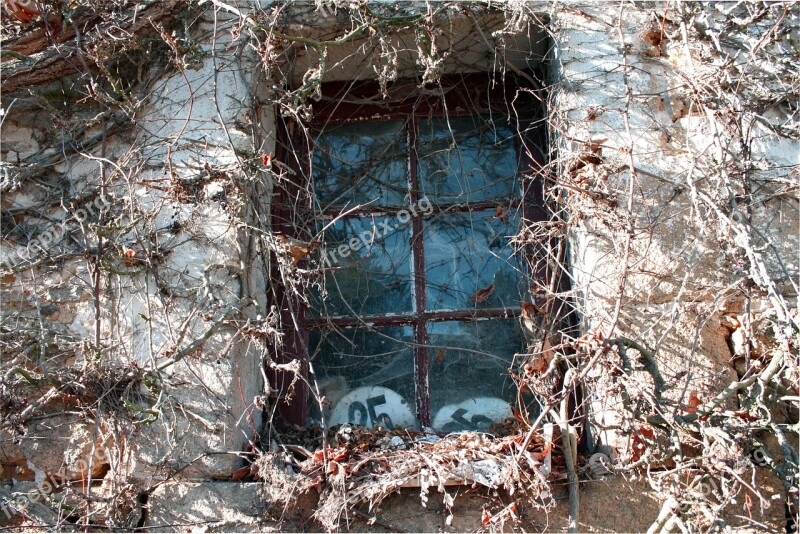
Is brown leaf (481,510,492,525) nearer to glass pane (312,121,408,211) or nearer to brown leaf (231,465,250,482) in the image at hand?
brown leaf (231,465,250,482)

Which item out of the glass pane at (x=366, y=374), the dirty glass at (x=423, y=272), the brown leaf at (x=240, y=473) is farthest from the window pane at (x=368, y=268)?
the brown leaf at (x=240, y=473)

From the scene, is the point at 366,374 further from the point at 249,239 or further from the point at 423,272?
the point at 249,239

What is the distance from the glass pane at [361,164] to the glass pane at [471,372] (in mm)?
613

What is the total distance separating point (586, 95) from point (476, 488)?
1446 millimetres

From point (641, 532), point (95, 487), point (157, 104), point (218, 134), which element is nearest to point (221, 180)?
point (218, 134)

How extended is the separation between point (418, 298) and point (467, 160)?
0.63 metres

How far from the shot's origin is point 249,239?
300cm

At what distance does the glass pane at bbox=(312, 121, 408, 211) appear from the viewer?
3.38 meters

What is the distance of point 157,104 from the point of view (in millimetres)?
3137

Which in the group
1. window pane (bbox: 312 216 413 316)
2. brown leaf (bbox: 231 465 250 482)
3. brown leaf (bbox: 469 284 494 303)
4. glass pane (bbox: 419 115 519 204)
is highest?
glass pane (bbox: 419 115 519 204)

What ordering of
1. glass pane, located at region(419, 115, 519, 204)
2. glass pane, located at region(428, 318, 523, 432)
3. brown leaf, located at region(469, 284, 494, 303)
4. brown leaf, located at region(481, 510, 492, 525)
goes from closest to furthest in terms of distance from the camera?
brown leaf, located at region(481, 510, 492, 525), glass pane, located at region(428, 318, 523, 432), brown leaf, located at region(469, 284, 494, 303), glass pane, located at region(419, 115, 519, 204)

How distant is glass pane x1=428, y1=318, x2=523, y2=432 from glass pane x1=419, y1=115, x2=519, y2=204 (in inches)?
21.4

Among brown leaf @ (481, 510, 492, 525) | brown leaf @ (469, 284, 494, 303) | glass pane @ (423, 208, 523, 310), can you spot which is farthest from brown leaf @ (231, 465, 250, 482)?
brown leaf @ (469, 284, 494, 303)

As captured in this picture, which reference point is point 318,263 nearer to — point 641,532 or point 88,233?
point 88,233
